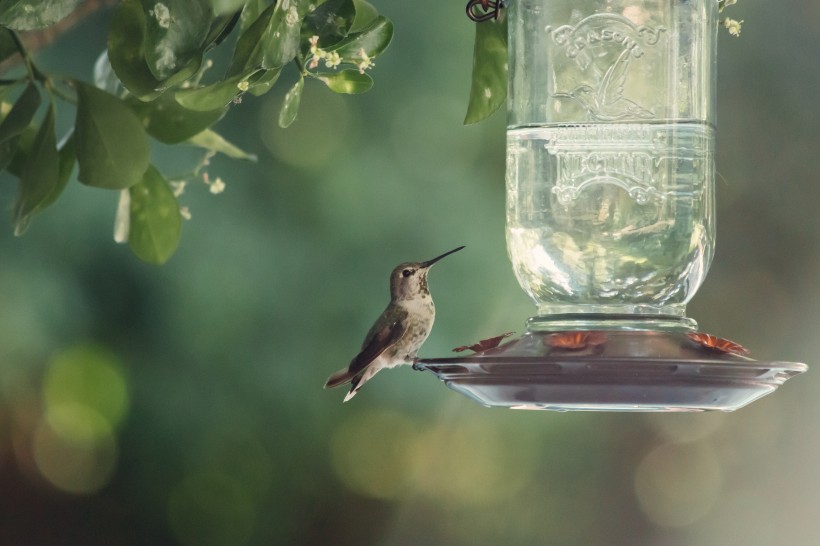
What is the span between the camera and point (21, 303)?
153 inches

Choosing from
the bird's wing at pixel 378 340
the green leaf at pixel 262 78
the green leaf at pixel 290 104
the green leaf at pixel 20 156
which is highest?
the green leaf at pixel 262 78

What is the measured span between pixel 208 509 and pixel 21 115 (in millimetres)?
3184

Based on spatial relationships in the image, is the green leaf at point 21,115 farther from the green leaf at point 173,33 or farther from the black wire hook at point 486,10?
the black wire hook at point 486,10

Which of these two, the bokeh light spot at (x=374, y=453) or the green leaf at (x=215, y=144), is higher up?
the green leaf at (x=215, y=144)

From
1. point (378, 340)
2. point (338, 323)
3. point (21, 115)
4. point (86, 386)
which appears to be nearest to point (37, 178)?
point (21, 115)

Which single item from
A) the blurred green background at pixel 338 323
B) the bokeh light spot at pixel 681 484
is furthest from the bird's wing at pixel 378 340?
the bokeh light spot at pixel 681 484

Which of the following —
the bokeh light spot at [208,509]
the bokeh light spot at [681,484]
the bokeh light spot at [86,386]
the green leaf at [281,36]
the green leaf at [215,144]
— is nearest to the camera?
the green leaf at [281,36]

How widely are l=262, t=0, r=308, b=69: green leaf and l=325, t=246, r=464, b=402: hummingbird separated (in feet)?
1.37

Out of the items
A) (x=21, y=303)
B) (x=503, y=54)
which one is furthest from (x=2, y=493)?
(x=503, y=54)

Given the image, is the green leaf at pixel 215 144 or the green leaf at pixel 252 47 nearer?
the green leaf at pixel 252 47

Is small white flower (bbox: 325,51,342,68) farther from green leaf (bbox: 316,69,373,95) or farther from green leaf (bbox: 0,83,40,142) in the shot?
green leaf (bbox: 0,83,40,142)

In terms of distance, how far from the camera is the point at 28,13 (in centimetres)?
99

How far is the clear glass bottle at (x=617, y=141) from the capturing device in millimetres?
1289

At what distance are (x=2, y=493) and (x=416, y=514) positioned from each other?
146cm
